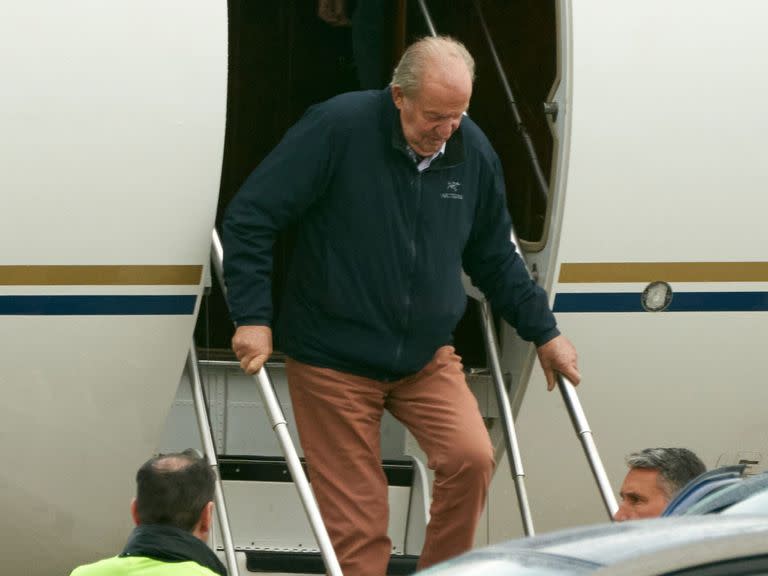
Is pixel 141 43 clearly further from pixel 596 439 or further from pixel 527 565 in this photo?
pixel 527 565

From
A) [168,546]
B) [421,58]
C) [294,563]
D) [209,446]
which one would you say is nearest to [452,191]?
[421,58]

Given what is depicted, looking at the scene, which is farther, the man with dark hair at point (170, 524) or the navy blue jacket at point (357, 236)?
the navy blue jacket at point (357, 236)

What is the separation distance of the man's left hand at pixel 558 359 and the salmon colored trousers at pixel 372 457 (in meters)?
0.30

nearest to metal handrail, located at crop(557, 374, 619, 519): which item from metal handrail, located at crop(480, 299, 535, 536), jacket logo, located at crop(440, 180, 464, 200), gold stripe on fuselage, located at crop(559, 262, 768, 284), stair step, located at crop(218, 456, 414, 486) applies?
metal handrail, located at crop(480, 299, 535, 536)

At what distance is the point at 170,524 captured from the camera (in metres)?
3.99

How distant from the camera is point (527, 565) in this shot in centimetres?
284

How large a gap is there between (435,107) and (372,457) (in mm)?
1044

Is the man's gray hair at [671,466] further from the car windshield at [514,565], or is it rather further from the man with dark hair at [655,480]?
the car windshield at [514,565]

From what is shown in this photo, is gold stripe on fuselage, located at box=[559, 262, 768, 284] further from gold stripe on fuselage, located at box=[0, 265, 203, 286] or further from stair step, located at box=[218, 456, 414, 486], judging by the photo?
gold stripe on fuselage, located at box=[0, 265, 203, 286]

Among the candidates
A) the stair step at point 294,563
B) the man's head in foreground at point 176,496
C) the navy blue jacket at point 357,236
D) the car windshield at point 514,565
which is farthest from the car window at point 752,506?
the stair step at point 294,563

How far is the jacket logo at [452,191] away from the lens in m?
5.01

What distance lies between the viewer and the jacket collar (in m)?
3.81

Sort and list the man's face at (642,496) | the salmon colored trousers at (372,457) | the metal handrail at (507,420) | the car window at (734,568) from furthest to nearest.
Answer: the metal handrail at (507,420) < the salmon colored trousers at (372,457) < the man's face at (642,496) < the car window at (734,568)

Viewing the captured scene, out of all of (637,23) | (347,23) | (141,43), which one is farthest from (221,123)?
(347,23)
